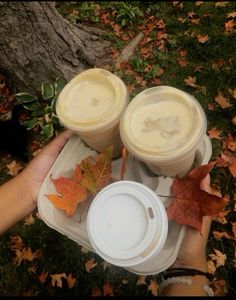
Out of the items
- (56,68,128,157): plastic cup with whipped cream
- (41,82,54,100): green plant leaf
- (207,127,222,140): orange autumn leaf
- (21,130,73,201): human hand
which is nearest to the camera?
(56,68,128,157): plastic cup with whipped cream

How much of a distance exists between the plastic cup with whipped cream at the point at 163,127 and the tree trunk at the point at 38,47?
179 centimetres

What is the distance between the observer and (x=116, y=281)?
301cm

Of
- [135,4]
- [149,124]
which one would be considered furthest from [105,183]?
[135,4]

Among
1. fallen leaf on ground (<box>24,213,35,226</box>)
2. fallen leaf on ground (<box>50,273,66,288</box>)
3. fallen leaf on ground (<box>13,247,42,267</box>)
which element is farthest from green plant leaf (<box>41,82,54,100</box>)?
fallen leaf on ground (<box>50,273,66,288</box>)

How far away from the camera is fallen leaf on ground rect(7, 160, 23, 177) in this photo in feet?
12.1

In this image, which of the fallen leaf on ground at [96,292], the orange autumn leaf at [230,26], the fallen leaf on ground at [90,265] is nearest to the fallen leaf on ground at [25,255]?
the fallen leaf on ground at [90,265]

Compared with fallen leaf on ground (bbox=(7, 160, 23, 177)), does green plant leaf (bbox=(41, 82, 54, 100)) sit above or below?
above

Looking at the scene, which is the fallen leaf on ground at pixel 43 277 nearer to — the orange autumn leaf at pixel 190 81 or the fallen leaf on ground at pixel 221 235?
the fallen leaf on ground at pixel 221 235

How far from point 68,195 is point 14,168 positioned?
1.86m

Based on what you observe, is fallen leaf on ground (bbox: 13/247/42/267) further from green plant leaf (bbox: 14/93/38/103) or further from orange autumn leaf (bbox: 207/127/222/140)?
orange autumn leaf (bbox: 207/127/222/140)

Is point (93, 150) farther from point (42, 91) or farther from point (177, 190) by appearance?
point (42, 91)

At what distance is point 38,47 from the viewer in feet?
10.8

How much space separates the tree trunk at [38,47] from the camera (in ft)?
10.1

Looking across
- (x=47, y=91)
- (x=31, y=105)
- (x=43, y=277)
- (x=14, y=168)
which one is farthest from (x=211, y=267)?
(x=31, y=105)
